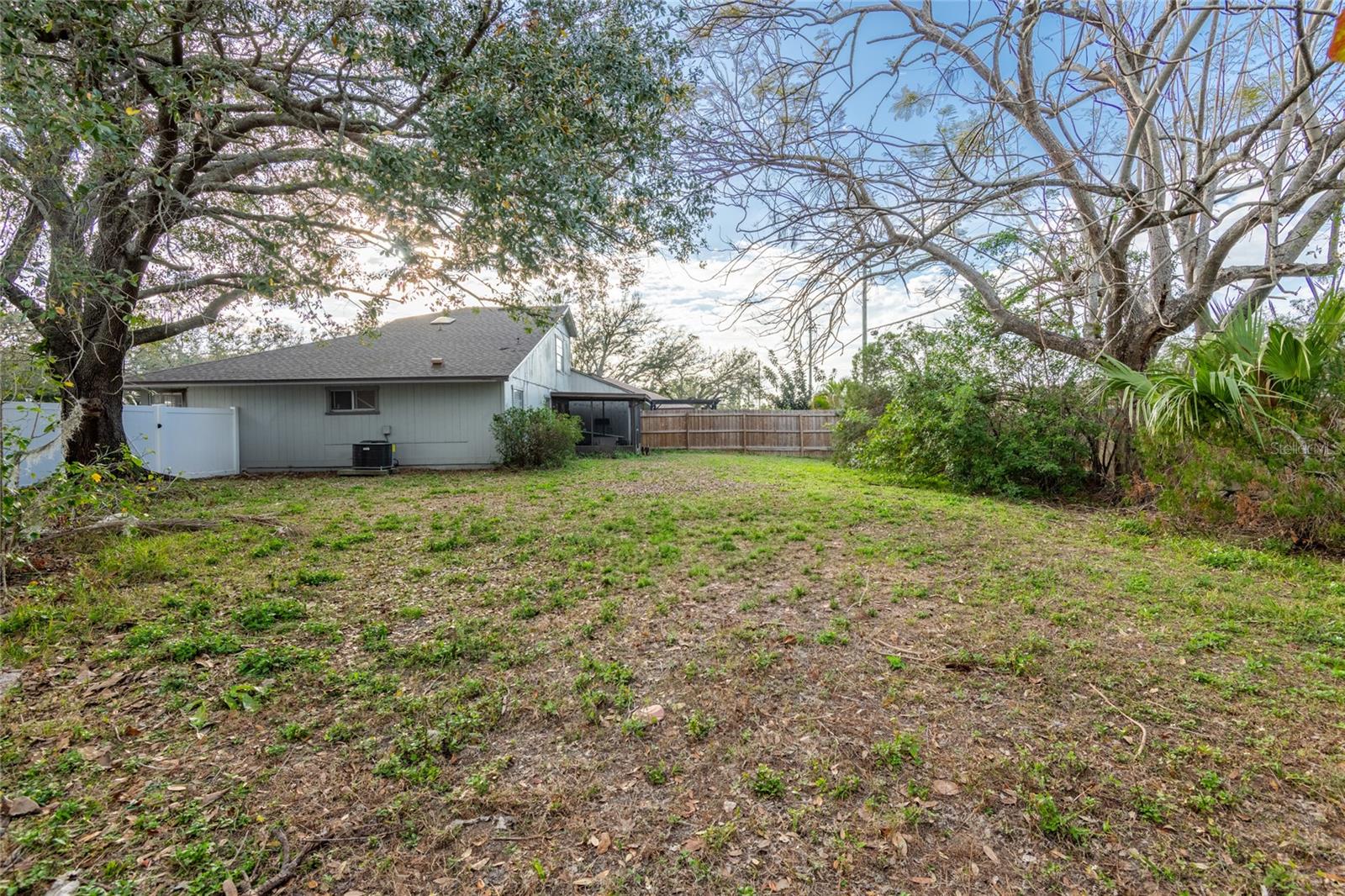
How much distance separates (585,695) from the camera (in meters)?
2.79

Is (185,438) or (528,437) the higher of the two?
(185,438)

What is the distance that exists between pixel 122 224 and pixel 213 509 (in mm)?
3821

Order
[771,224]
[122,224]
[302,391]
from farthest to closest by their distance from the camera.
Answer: [302,391] → [122,224] → [771,224]

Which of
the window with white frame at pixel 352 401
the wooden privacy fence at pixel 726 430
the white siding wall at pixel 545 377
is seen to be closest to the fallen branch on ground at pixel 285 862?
the white siding wall at pixel 545 377

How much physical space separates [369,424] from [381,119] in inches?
384

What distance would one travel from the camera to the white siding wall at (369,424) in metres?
13.6

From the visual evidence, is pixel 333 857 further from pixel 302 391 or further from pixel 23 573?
pixel 302 391

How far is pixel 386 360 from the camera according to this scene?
1393cm

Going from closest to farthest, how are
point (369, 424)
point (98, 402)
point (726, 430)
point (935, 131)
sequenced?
1. point (935, 131)
2. point (98, 402)
3. point (369, 424)
4. point (726, 430)

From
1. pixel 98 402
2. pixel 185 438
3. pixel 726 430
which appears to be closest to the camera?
pixel 98 402

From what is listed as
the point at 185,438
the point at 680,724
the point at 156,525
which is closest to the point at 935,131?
the point at 680,724

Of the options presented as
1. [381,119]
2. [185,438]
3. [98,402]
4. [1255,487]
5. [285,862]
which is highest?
[381,119]

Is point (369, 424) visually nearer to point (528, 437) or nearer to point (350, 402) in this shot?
point (350, 402)

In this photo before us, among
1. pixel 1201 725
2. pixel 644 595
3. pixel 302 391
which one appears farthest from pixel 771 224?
pixel 302 391
